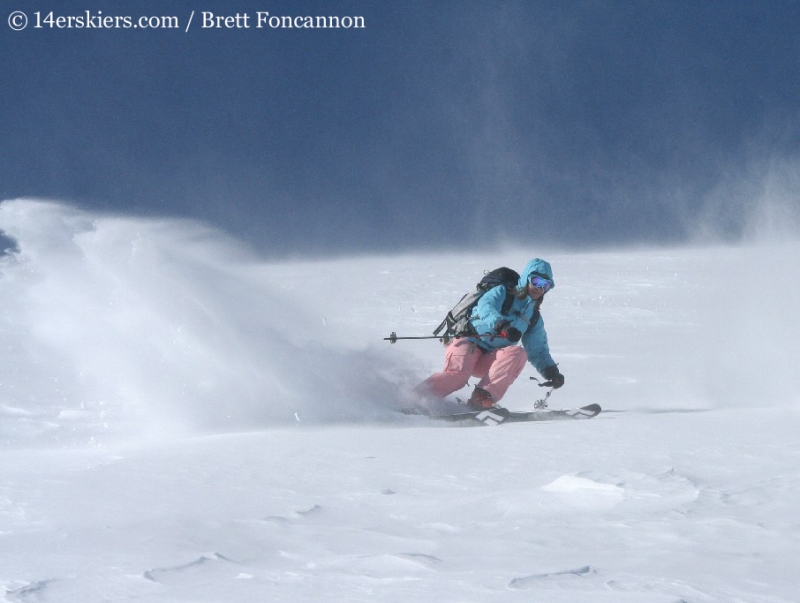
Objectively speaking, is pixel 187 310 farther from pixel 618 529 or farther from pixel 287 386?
pixel 618 529

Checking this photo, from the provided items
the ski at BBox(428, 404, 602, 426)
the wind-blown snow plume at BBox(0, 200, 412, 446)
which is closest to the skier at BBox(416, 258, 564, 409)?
the ski at BBox(428, 404, 602, 426)

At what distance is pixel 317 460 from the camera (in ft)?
15.5

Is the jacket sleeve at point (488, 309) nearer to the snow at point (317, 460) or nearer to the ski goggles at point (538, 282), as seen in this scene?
the ski goggles at point (538, 282)

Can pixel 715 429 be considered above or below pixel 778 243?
below

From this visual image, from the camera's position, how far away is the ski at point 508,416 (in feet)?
23.1

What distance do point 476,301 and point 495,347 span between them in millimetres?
446

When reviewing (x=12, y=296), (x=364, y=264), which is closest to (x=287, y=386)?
(x=12, y=296)

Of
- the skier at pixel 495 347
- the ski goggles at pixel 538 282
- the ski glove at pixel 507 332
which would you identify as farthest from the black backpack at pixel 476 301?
the ski glove at pixel 507 332

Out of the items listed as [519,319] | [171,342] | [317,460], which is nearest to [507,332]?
[519,319]

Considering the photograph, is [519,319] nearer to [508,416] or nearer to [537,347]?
[537,347]

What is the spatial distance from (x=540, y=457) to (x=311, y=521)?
5.72 feet

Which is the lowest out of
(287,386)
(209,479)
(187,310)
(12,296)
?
(209,479)

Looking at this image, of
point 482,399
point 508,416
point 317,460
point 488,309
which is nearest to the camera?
point 317,460

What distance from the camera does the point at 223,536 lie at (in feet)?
10.6
